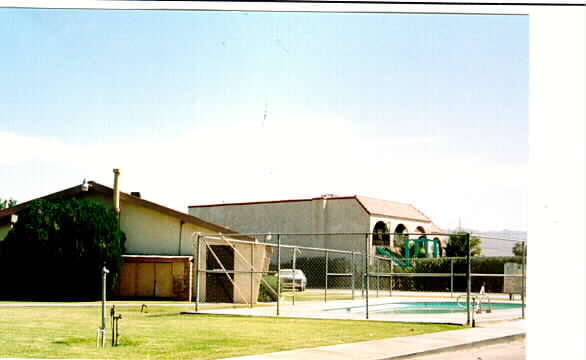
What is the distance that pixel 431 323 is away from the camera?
10633 mm

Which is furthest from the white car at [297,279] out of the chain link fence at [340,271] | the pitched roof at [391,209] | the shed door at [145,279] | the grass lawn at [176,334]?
the grass lawn at [176,334]

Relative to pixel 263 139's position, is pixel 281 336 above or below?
below

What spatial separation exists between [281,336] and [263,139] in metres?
5.47

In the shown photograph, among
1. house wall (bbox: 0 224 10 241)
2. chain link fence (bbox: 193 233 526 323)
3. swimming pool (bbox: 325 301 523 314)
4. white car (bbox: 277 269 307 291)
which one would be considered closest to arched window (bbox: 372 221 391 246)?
chain link fence (bbox: 193 233 526 323)

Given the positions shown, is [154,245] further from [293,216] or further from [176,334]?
[176,334]

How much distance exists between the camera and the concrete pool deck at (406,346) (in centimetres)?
Answer: 688

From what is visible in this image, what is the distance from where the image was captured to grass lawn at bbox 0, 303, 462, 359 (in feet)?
24.4

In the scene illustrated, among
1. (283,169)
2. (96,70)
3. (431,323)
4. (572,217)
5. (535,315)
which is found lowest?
(431,323)

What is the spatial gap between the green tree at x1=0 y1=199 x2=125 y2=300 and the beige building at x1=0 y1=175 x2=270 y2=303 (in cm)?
78

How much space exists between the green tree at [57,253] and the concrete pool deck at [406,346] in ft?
32.0

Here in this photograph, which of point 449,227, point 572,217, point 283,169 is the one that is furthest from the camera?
point 449,227

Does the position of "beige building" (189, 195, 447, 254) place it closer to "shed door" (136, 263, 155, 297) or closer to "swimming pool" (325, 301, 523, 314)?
"swimming pool" (325, 301, 523, 314)

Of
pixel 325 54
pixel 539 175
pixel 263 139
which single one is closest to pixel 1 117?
pixel 263 139

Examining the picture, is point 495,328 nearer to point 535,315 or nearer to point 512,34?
point 512,34
